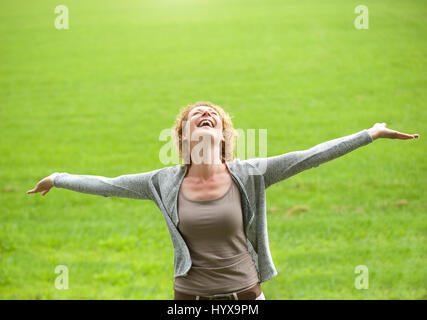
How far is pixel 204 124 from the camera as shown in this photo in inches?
102

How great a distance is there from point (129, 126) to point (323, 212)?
14.7 feet

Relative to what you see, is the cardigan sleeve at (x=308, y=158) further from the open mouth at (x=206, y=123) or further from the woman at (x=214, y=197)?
the open mouth at (x=206, y=123)

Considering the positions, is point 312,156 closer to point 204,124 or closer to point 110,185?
point 204,124

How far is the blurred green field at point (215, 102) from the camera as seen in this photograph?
20.0ft

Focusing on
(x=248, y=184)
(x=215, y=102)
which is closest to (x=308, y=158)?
(x=248, y=184)

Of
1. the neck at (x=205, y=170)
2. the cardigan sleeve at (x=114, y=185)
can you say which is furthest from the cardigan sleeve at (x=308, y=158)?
→ the cardigan sleeve at (x=114, y=185)

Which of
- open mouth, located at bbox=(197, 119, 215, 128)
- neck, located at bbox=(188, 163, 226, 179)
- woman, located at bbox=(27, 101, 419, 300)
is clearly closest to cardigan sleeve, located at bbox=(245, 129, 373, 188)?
woman, located at bbox=(27, 101, 419, 300)

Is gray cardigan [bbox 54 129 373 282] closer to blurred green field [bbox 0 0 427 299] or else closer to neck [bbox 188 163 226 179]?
A: neck [bbox 188 163 226 179]

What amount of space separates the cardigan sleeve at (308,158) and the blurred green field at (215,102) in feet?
10.6

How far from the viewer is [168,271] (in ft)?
19.8

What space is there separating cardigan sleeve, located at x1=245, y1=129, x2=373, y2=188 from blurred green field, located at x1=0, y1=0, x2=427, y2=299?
3.22m

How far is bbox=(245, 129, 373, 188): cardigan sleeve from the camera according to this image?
7.80 feet

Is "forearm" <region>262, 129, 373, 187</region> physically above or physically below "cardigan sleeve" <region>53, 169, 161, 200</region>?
above

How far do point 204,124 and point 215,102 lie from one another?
772cm
